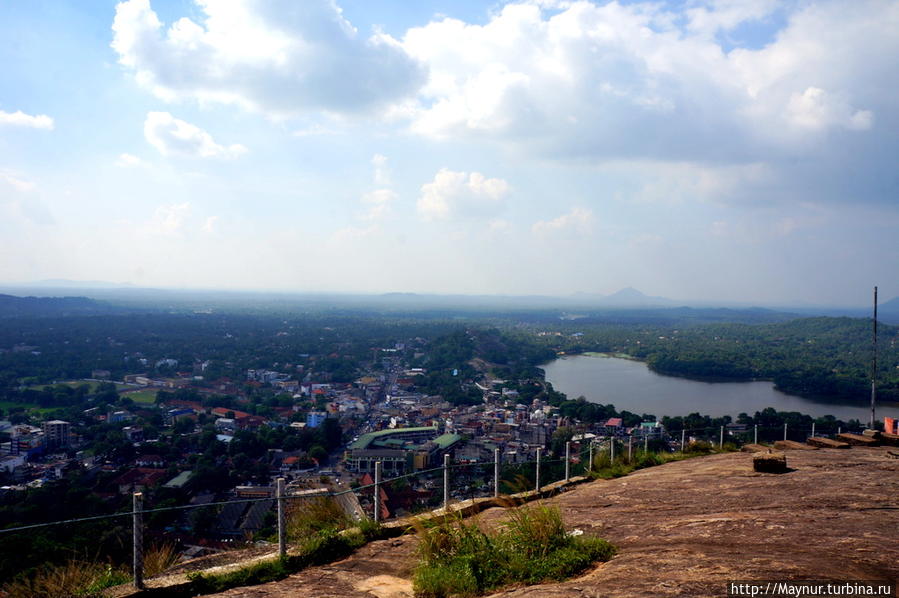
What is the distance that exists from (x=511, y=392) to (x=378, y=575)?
29939 mm

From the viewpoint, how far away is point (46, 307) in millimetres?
75188

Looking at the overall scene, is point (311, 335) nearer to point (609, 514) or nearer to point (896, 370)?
point (896, 370)

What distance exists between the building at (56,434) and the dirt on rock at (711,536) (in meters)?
18.7

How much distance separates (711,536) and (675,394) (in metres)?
32.1

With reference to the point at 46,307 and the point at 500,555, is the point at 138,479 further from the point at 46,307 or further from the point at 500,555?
the point at 46,307

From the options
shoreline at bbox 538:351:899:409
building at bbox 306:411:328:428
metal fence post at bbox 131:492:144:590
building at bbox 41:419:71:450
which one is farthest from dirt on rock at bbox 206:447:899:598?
shoreline at bbox 538:351:899:409

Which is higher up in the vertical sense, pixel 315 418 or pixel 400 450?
pixel 400 450

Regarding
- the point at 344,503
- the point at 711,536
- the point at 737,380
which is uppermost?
the point at 711,536

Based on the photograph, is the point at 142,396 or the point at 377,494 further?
the point at 142,396

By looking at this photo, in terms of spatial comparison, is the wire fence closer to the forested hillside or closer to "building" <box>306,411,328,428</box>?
"building" <box>306,411,328,428</box>

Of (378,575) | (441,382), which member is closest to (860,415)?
(441,382)

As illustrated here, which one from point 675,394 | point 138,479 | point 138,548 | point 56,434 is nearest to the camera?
point 138,548

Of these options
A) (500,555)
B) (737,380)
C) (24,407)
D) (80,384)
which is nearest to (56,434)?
(24,407)

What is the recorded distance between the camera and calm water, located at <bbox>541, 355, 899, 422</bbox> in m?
27.7
